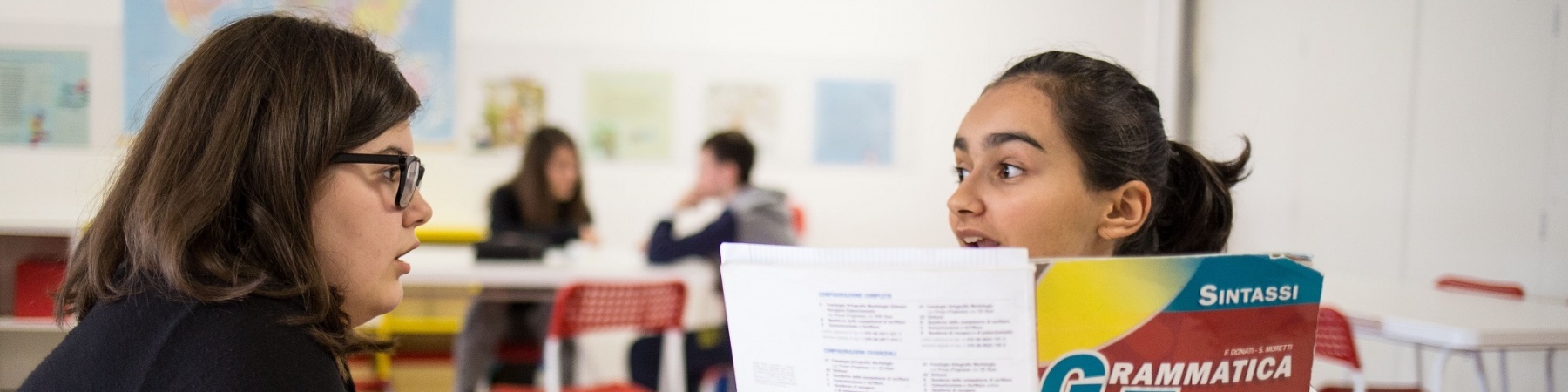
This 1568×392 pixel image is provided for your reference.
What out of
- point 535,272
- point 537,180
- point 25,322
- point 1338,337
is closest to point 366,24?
point 537,180

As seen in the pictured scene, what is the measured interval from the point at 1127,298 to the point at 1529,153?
2.99m

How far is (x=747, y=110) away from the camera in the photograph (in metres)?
5.60

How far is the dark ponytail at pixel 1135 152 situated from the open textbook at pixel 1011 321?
35cm

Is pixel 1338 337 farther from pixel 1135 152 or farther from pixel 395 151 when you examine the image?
pixel 395 151

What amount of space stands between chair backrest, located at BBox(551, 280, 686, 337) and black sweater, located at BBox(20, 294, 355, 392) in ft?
6.71

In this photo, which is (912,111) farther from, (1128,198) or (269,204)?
(269,204)

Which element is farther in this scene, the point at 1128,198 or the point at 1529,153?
the point at 1529,153

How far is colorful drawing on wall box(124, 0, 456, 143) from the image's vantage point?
5199 mm

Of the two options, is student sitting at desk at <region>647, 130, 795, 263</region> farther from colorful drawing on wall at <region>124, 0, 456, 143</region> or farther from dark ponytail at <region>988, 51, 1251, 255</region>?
dark ponytail at <region>988, 51, 1251, 255</region>

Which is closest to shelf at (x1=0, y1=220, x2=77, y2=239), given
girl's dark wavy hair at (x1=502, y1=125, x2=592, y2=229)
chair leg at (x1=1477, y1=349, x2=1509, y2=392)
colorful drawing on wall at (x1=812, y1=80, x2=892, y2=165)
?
girl's dark wavy hair at (x1=502, y1=125, x2=592, y2=229)

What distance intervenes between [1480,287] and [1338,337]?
0.95 m

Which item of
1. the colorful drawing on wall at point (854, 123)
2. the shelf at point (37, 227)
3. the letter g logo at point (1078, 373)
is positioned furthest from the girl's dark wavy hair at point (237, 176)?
the colorful drawing on wall at point (854, 123)

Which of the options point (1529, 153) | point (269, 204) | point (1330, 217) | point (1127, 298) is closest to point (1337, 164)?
point (1330, 217)

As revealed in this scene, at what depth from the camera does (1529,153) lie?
3127 millimetres
